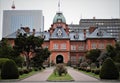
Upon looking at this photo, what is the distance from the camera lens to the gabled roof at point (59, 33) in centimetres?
8681

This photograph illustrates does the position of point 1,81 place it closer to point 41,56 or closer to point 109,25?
point 41,56

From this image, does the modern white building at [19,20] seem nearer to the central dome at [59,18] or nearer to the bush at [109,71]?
the central dome at [59,18]

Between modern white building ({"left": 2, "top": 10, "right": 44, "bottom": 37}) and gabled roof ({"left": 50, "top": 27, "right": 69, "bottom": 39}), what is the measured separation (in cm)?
5479

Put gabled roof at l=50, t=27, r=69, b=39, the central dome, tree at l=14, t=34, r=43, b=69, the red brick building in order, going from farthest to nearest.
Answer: the central dome
gabled roof at l=50, t=27, r=69, b=39
the red brick building
tree at l=14, t=34, r=43, b=69

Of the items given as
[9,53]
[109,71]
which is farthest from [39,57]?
[109,71]

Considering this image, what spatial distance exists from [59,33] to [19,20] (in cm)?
6687

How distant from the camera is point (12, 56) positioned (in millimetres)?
Result: 48938

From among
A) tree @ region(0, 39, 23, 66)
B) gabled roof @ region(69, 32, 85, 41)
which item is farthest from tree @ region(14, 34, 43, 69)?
gabled roof @ region(69, 32, 85, 41)

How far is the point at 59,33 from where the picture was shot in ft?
285

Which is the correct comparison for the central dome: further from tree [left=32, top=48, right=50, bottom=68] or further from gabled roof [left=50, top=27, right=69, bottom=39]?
tree [left=32, top=48, right=50, bottom=68]

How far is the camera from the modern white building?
14338 cm

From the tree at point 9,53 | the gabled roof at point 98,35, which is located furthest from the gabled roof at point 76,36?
the tree at point 9,53

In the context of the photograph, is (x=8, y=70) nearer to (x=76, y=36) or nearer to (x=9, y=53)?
(x=9, y=53)

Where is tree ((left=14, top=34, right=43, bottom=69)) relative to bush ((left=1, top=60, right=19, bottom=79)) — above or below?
above
